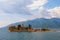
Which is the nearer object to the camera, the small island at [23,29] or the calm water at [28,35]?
the calm water at [28,35]

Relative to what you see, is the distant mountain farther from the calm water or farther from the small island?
the calm water

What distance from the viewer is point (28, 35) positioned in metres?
5.80

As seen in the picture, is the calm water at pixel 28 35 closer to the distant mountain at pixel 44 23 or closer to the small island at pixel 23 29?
the small island at pixel 23 29

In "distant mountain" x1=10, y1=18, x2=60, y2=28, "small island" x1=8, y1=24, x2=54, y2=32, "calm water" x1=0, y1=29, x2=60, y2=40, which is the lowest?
"calm water" x1=0, y1=29, x2=60, y2=40

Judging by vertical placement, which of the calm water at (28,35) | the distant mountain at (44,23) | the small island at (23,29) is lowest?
the calm water at (28,35)

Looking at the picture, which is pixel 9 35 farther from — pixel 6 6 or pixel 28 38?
pixel 6 6

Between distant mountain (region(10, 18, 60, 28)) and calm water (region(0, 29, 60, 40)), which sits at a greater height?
distant mountain (region(10, 18, 60, 28))

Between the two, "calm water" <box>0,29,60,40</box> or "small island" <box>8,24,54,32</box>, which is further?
"small island" <box>8,24,54,32</box>

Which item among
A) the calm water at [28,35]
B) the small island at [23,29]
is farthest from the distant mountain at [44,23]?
the calm water at [28,35]

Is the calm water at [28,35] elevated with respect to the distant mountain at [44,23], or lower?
lower

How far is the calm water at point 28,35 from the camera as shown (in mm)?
5517

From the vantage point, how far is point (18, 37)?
571cm

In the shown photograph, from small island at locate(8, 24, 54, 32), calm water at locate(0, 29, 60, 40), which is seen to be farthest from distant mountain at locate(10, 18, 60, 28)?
calm water at locate(0, 29, 60, 40)

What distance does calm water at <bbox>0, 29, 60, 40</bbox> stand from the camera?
5.52 meters
